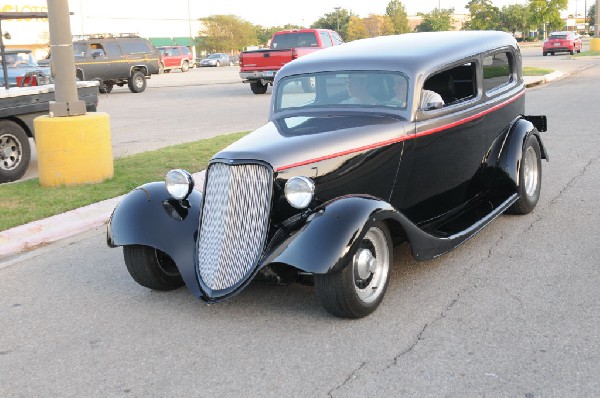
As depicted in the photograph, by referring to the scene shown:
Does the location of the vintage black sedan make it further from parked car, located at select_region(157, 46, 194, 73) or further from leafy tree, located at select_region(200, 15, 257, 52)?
leafy tree, located at select_region(200, 15, 257, 52)

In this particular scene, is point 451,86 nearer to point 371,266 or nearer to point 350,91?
point 350,91

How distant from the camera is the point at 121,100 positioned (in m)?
23.7

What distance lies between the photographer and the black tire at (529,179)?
6668mm

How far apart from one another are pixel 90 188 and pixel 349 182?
4.30 meters

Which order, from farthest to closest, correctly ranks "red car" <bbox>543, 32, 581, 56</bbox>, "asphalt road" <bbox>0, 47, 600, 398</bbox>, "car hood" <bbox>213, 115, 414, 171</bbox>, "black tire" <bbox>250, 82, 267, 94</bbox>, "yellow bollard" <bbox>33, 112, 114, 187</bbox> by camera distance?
1. "red car" <bbox>543, 32, 581, 56</bbox>
2. "black tire" <bbox>250, 82, 267, 94</bbox>
3. "yellow bollard" <bbox>33, 112, 114, 187</bbox>
4. "car hood" <bbox>213, 115, 414, 171</bbox>
5. "asphalt road" <bbox>0, 47, 600, 398</bbox>

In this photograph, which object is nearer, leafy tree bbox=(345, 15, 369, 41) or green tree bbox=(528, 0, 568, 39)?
green tree bbox=(528, 0, 568, 39)

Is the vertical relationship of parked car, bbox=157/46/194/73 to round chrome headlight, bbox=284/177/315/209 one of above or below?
above

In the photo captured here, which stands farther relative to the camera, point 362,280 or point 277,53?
point 277,53

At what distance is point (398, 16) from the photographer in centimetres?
9594

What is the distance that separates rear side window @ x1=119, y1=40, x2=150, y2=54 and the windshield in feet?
73.5

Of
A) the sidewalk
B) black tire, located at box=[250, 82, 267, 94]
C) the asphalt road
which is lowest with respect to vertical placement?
the asphalt road

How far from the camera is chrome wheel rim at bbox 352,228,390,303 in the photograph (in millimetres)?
4547

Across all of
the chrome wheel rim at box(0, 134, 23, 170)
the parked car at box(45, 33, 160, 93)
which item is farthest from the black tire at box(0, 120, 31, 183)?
the parked car at box(45, 33, 160, 93)

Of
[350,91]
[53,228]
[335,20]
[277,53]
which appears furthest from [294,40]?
[335,20]
